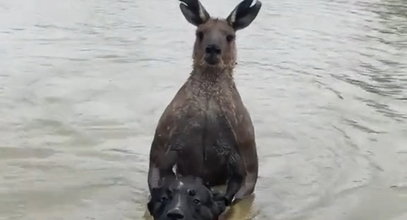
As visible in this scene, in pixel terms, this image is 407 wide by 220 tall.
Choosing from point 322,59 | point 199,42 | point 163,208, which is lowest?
point 322,59

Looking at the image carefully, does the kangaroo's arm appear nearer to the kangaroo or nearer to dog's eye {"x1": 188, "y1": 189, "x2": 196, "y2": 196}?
the kangaroo

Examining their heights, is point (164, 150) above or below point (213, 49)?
below

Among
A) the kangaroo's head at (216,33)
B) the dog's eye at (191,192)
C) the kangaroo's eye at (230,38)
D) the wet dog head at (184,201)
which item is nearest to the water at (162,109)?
the wet dog head at (184,201)

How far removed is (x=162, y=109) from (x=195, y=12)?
3202 mm

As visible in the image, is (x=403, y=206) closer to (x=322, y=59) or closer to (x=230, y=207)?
(x=230, y=207)

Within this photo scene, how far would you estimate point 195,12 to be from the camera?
22.9 feet

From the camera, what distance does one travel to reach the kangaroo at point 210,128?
6.65 m

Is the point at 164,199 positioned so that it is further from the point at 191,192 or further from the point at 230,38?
the point at 230,38

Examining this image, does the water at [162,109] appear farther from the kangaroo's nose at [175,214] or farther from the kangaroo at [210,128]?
the kangaroo's nose at [175,214]

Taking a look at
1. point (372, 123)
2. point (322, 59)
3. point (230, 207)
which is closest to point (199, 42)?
point (230, 207)

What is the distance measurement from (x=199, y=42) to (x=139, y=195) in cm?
141

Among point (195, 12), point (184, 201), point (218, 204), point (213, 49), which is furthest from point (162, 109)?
point (184, 201)

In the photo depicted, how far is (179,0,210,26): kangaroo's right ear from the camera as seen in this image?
273 inches

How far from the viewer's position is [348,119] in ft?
32.5
